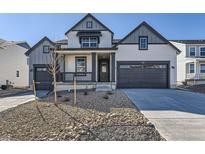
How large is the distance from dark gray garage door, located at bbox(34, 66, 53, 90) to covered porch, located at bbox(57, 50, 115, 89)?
230 centimetres

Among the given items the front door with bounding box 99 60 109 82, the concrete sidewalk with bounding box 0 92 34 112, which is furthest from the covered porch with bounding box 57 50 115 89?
the concrete sidewalk with bounding box 0 92 34 112

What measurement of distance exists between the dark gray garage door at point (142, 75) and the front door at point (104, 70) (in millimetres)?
2171

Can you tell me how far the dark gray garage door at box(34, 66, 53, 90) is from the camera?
21391 millimetres

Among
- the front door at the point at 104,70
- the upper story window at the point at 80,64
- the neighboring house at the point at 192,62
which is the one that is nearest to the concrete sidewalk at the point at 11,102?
the upper story window at the point at 80,64

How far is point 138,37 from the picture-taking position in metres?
20.1

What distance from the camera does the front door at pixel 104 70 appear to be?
21484 mm

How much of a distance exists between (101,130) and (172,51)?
54.1 feet

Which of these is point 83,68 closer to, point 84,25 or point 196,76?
point 84,25

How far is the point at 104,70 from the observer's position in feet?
70.9

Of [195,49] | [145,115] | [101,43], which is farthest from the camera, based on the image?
[195,49]

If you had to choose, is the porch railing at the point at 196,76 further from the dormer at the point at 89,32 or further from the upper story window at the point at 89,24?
the upper story window at the point at 89,24
